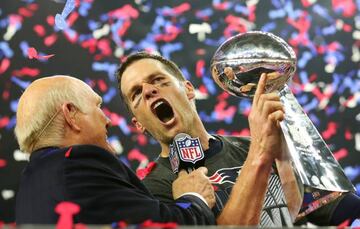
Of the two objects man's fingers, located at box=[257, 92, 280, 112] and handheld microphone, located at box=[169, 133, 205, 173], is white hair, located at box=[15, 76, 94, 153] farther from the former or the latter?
man's fingers, located at box=[257, 92, 280, 112]

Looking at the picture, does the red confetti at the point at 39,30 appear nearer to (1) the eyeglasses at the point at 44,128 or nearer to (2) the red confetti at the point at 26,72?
(2) the red confetti at the point at 26,72

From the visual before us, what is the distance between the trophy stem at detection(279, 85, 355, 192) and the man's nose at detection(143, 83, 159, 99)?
0.74m

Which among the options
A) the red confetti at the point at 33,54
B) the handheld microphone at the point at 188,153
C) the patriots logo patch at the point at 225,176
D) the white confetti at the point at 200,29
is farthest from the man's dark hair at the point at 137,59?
the white confetti at the point at 200,29

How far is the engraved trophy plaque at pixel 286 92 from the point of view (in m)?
1.18

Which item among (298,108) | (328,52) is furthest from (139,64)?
(328,52)

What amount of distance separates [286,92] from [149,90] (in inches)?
27.4

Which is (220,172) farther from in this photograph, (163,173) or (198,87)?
(198,87)

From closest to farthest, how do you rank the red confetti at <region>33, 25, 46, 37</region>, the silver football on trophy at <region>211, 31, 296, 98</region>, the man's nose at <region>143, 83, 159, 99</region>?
the silver football on trophy at <region>211, 31, 296, 98</region>
the man's nose at <region>143, 83, 159, 99</region>
the red confetti at <region>33, 25, 46, 37</region>

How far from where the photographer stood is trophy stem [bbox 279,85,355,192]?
1.17 metres

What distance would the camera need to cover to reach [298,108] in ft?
4.46

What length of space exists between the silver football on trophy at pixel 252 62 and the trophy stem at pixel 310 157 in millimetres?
79

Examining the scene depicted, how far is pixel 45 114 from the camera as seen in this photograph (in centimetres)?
148

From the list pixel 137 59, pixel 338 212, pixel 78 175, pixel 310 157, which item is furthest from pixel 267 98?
pixel 137 59

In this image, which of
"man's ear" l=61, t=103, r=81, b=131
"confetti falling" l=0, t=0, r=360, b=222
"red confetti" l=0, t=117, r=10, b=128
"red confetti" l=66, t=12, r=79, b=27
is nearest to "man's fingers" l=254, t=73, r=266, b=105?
"man's ear" l=61, t=103, r=81, b=131
